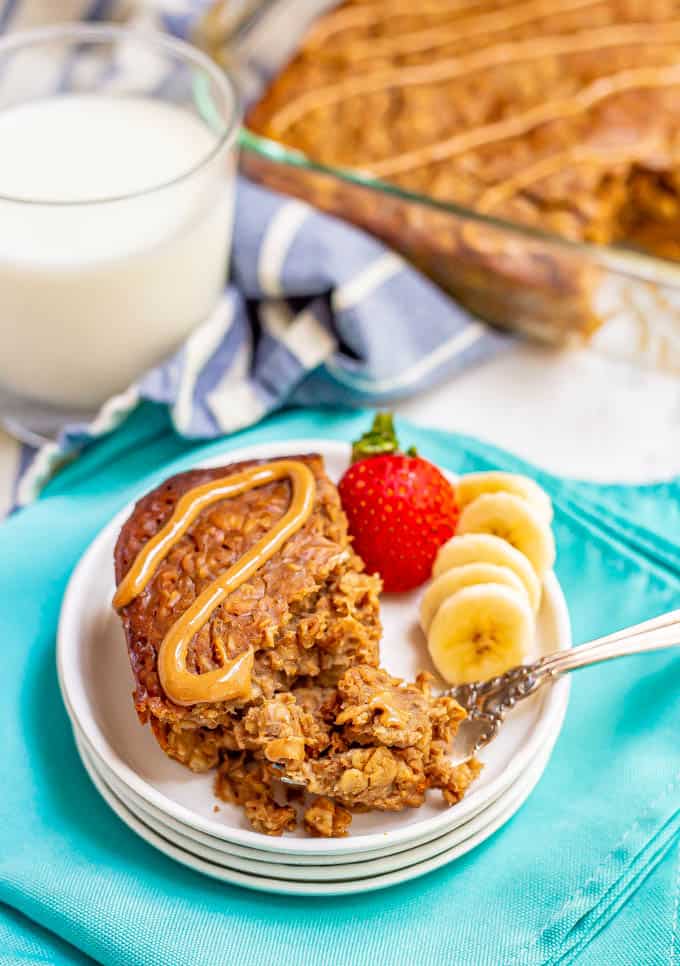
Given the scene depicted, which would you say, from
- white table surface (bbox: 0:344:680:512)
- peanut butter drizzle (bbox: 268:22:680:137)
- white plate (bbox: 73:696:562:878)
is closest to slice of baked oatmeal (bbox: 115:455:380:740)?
white plate (bbox: 73:696:562:878)

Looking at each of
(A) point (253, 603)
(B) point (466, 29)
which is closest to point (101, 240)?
(A) point (253, 603)

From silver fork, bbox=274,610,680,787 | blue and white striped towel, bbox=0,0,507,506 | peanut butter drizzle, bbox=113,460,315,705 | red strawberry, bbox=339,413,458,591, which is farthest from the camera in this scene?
blue and white striped towel, bbox=0,0,507,506

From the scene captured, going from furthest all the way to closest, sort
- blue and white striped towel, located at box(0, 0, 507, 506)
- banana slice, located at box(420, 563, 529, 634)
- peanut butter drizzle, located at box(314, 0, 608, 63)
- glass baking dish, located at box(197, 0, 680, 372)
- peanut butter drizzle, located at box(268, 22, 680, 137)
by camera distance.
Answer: peanut butter drizzle, located at box(314, 0, 608, 63) < peanut butter drizzle, located at box(268, 22, 680, 137) < glass baking dish, located at box(197, 0, 680, 372) < blue and white striped towel, located at box(0, 0, 507, 506) < banana slice, located at box(420, 563, 529, 634)

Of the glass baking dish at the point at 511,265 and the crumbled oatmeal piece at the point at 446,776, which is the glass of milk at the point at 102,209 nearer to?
the glass baking dish at the point at 511,265

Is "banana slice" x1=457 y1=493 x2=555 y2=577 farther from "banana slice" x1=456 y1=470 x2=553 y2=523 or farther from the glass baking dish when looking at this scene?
the glass baking dish

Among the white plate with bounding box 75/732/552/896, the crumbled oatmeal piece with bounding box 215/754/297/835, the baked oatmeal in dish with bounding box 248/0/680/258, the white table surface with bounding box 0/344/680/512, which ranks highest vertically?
the baked oatmeal in dish with bounding box 248/0/680/258
